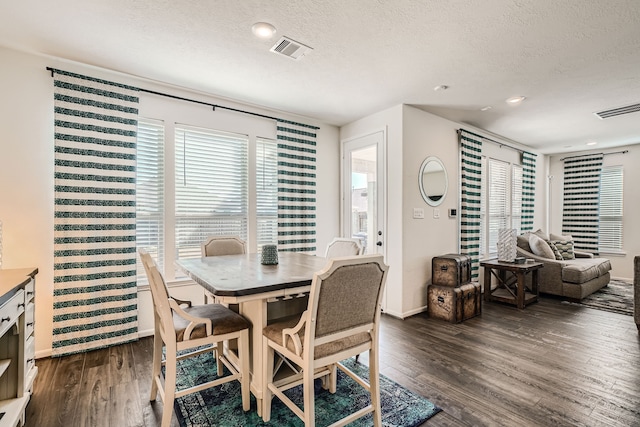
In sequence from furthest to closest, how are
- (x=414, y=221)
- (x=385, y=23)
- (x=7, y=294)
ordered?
(x=414, y=221), (x=385, y=23), (x=7, y=294)

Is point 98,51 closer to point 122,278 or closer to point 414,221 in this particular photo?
point 122,278

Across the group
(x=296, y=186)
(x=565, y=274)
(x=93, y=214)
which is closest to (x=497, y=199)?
(x=565, y=274)

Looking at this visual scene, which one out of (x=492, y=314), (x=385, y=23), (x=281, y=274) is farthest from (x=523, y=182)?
(x=281, y=274)

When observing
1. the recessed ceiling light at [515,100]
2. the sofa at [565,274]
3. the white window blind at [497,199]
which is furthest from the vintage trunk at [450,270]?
the recessed ceiling light at [515,100]

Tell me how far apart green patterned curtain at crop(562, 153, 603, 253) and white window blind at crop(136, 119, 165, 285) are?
752 cm

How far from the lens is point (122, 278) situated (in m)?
2.90

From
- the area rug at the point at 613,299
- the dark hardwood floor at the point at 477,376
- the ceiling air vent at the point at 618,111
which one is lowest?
the area rug at the point at 613,299

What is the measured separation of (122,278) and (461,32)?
3.50 m

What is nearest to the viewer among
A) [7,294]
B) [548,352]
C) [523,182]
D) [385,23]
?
[7,294]

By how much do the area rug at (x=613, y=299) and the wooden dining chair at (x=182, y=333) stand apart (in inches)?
186

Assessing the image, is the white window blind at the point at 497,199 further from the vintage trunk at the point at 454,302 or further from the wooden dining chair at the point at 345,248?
the wooden dining chair at the point at 345,248

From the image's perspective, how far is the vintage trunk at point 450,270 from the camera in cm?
369

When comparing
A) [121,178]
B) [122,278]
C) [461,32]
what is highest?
[461,32]

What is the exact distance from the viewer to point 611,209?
→ 5996mm
